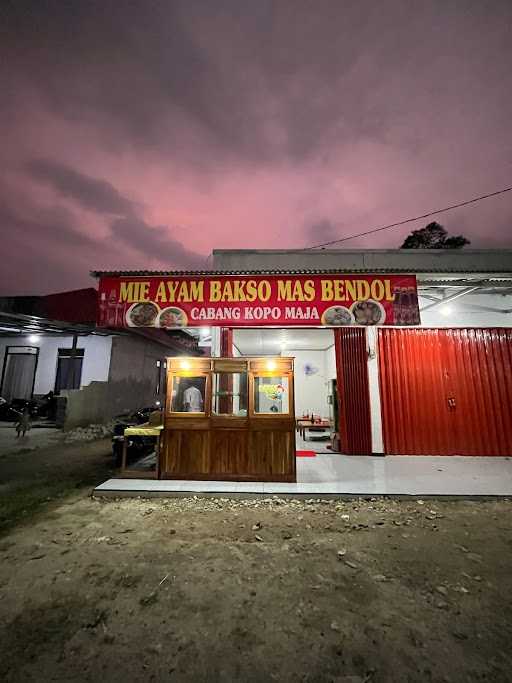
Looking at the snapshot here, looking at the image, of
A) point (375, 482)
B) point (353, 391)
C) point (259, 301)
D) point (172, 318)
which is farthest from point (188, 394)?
point (353, 391)

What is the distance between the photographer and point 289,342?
11.5 meters

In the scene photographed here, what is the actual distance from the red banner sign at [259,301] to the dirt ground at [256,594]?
352 centimetres

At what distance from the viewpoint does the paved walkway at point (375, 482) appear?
535 cm

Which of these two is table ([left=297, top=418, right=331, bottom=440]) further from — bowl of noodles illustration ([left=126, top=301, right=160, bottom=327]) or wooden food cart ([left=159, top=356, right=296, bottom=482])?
bowl of noodles illustration ([left=126, top=301, right=160, bottom=327])

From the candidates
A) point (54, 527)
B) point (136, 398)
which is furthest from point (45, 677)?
point (136, 398)

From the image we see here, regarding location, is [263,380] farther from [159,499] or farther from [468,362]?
[468,362]

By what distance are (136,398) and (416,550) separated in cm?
1579

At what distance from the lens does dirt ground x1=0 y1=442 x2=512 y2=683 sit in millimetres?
2105

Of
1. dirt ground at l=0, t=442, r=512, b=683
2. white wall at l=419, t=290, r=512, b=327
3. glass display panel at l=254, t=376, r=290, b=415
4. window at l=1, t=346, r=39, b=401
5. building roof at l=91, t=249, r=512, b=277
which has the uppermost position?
building roof at l=91, t=249, r=512, b=277

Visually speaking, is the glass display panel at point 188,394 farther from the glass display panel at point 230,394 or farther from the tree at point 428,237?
the tree at point 428,237

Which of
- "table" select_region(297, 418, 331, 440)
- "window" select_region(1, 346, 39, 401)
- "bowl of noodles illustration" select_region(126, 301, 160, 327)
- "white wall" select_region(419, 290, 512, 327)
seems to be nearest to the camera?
"bowl of noodles illustration" select_region(126, 301, 160, 327)

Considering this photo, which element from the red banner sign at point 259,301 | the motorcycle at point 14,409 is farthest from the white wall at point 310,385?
the motorcycle at point 14,409

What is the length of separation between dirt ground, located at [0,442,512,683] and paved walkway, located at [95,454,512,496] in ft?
1.64

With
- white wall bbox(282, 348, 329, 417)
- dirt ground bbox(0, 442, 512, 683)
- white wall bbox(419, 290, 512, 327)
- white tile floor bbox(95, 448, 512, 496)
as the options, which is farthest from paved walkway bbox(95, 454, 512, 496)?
white wall bbox(282, 348, 329, 417)
